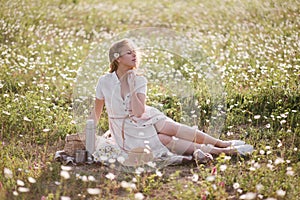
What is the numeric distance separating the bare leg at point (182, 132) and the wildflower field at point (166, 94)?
310 mm

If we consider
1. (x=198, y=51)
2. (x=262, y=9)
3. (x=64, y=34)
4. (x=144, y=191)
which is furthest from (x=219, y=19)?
(x=144, y=191)

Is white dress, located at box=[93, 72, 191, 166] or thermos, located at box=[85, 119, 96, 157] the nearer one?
white dress, located at box=[93, 72, 191, 166]

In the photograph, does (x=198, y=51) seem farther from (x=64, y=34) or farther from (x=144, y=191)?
(x=144, y=191)

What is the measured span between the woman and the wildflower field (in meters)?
0.21

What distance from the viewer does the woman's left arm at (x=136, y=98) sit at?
4.93m

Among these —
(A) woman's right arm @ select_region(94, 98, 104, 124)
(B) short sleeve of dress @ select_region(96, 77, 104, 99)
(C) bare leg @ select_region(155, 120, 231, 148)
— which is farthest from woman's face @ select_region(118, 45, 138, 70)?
(C) bare leg @ select_region(155, 120, 231, 148)

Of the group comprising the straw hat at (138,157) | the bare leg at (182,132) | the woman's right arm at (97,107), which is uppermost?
the woman's right arm at (97,107)

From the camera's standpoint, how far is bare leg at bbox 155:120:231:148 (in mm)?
4980

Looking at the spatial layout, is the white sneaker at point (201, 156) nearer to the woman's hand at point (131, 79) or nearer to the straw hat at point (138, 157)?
the straw hat at point (138, 157)

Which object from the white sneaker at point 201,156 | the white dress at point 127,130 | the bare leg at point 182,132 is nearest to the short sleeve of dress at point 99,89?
the white dress at point 127,130

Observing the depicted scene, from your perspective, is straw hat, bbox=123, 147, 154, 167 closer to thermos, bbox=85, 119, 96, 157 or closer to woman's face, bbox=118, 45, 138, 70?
thermos, bbox=85, 119, 96, 157

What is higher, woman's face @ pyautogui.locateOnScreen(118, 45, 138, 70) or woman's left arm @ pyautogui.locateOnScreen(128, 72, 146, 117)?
woman's face @ pyautogui.locateOnScreen(118, 45, 138, 70)

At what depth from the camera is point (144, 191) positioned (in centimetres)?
420

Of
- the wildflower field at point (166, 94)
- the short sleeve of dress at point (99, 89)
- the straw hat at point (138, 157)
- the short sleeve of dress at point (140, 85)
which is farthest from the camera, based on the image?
the short sleeve of dress at point (99, 89)
